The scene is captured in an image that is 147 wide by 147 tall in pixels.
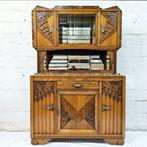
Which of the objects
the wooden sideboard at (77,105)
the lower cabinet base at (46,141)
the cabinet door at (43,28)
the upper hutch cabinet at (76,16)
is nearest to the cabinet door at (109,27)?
the upper hutch cabinet at (76,16)

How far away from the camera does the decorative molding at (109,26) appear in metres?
2.33

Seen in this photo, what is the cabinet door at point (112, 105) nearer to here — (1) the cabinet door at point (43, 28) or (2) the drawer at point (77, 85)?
(2) the drawer at point (77, 85)

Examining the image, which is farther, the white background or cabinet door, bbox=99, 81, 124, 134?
the white background

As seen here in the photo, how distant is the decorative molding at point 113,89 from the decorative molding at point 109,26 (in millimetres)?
371

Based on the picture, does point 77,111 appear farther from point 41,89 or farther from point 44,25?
point 44,25

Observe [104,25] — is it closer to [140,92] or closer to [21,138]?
[140,92]

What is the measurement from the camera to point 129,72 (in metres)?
2.71

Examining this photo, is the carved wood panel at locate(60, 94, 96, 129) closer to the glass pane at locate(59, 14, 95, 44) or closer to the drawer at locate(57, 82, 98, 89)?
the drawer at locate(57, 82, 98, 89)

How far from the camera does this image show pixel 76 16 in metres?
2.37

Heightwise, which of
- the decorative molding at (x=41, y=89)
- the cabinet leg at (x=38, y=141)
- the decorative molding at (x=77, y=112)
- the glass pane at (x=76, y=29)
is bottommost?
the cabinet leg at (x=38, y=141)

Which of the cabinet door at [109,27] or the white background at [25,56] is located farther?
the white background at [25,56]

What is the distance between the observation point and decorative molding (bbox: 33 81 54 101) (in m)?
2.25

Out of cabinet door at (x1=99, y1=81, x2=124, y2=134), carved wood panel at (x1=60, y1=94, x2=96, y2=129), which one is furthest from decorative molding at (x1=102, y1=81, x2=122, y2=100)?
carved wood panel at (x1=60, y1=94, x2=96, y2=129)

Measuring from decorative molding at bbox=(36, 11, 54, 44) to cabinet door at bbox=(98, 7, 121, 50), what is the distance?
0.41 meters
